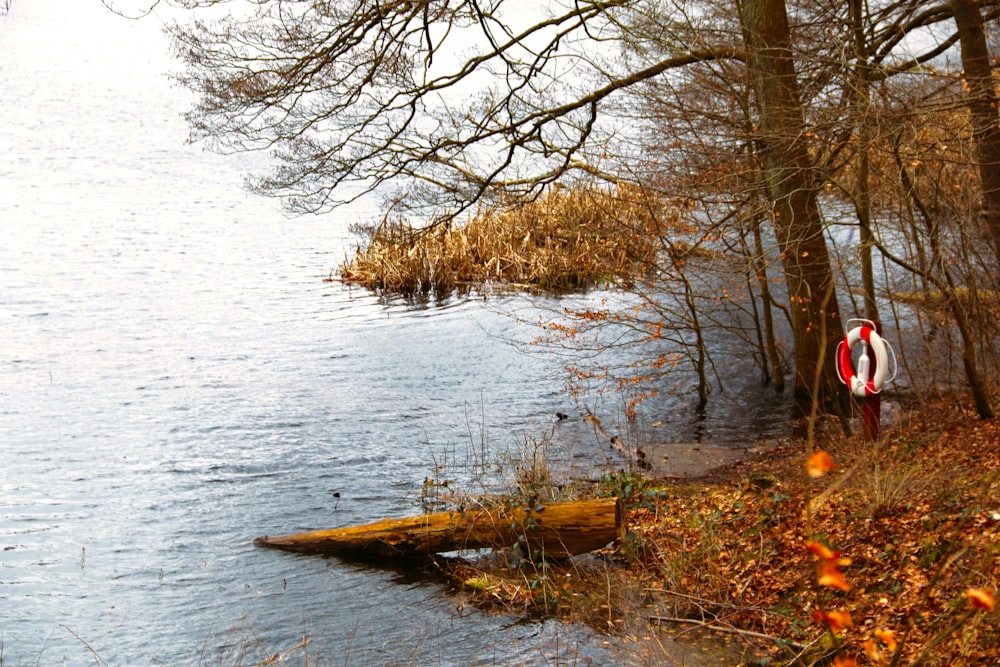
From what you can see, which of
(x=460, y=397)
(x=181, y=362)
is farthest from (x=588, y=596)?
(x=181, y=362)

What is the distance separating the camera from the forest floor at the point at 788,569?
5.36 meters

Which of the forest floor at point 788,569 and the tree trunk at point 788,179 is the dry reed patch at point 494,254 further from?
the forest floor at point 788,569

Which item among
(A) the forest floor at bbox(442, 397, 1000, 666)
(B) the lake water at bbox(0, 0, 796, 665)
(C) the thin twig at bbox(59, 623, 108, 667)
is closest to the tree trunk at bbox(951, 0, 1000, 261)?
(A) the forest floor at bbox(442, 397, 1000, 666)

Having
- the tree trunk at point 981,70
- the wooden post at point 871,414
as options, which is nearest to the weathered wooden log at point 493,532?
the wooden post at point 871,414

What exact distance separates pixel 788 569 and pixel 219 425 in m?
7.75

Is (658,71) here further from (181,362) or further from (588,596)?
(181,362)

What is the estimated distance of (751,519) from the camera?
7242 millimetres

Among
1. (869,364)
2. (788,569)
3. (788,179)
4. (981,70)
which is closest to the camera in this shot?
(788,569)

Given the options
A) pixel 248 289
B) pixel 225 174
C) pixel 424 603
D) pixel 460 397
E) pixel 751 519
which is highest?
pixel 225 174

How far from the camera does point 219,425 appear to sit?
12.3 metres

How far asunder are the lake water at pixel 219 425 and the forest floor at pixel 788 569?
1.39ft

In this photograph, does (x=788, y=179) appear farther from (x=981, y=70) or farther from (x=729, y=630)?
(x=729, y=630)

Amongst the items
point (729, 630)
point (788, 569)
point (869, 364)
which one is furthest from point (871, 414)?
point (729, 630)

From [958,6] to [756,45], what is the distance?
7.66ft
